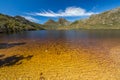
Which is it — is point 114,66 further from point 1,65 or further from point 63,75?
point 1,65

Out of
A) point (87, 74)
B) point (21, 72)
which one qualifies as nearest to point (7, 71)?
point (21, 72)

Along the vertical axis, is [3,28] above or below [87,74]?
above

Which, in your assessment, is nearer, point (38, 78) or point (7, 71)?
point (38, 78)

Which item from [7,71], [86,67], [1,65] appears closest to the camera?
[7,71]

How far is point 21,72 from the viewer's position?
17.7 meters

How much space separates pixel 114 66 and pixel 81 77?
19.4ft

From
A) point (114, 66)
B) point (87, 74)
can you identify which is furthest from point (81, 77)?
point (114, 66)

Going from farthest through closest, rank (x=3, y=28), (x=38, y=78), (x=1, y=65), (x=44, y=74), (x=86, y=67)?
(x=3, y=28) → (x=1, y=65) → (x=86, y=67) → (x=44, y=74) → (x=38, y=78)

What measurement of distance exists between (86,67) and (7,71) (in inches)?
397

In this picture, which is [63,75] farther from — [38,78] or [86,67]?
[86,67]

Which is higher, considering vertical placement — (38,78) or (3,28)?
(3,28)

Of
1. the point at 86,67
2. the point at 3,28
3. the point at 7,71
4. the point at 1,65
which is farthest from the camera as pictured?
the point at 3,28

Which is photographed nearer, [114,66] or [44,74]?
[44,74]

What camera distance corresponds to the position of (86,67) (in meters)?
19.2
